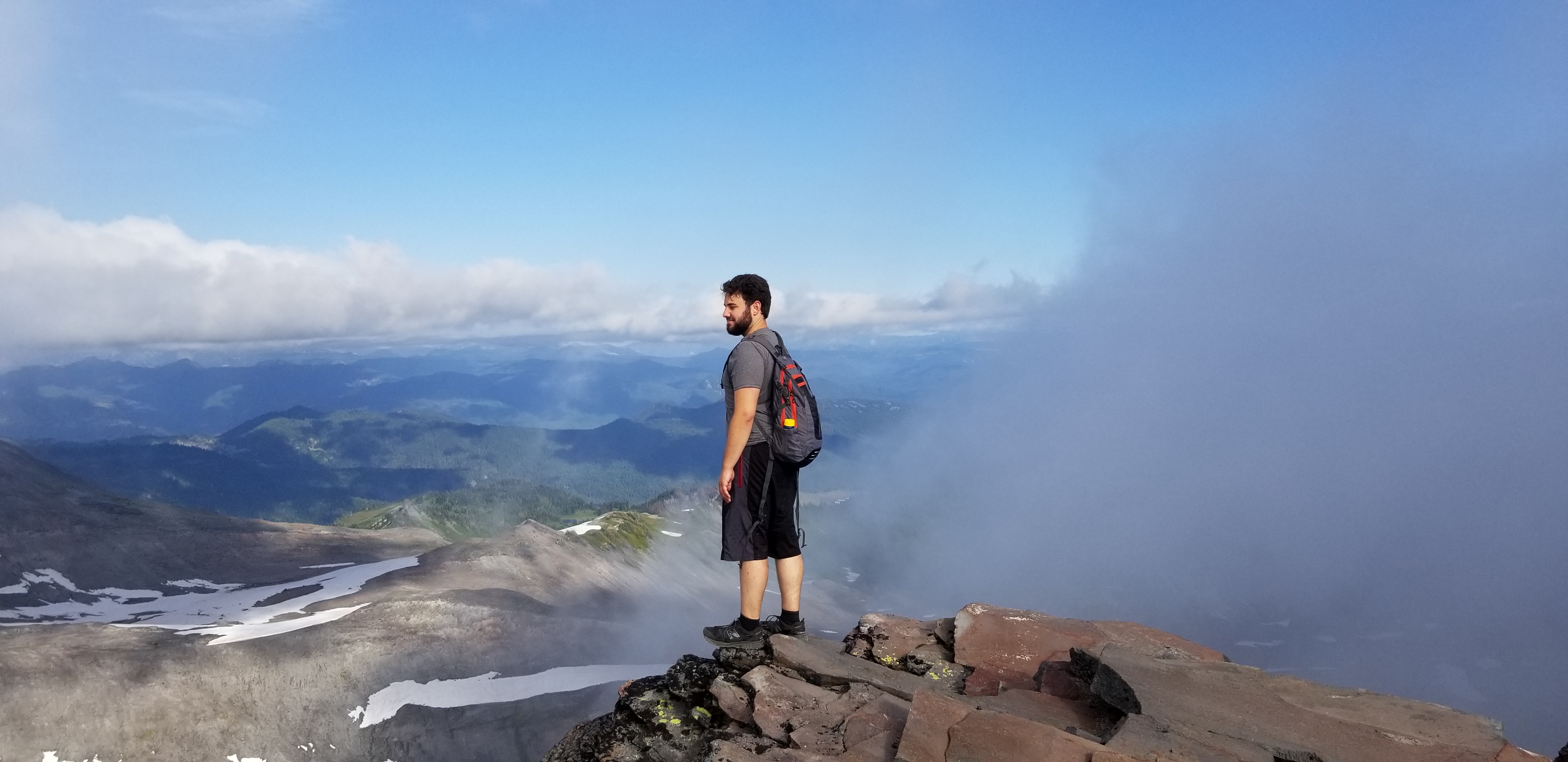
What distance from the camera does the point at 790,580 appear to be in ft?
43.9

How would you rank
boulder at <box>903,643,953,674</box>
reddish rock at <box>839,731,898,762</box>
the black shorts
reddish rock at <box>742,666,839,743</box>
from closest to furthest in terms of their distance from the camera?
reddish rock at <box>839,731,898,762</box> < reddish rock at <box>742,666,839,743</box> < the black shorts < boulder at <box>903,643,953,674</box>

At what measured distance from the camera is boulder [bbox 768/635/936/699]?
39.8ft

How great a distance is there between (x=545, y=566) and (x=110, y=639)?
61017 mm

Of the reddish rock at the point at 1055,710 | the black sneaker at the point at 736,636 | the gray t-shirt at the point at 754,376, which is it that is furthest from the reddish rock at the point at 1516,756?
the gray t-shirt at the point at 754,376

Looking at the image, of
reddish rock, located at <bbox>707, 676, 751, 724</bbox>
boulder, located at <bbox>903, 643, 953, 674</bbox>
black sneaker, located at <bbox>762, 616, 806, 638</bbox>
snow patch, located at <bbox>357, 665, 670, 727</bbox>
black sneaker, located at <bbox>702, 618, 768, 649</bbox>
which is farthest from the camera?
snow patch, located at <bbox>357, 665, 670, 727</bbox>

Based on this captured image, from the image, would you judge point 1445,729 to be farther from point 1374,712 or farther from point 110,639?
point 110,639

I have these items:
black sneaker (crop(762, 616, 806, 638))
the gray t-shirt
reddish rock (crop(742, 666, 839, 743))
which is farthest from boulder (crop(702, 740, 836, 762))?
the gray t-shirt

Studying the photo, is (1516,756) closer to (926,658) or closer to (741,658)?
(926,658)

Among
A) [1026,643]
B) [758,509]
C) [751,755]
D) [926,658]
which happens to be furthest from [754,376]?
[1026,643]

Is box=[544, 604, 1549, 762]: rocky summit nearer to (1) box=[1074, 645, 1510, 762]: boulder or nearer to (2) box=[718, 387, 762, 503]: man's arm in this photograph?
(1) box=[1074, 645, 1510, 762]: boulder

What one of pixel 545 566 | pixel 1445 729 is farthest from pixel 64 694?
pixel 1445 729

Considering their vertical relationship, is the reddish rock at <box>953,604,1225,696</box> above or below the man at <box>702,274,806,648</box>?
below

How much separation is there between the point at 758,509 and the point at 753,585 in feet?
4.41

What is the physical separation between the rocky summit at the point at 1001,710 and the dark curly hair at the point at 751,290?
5.42 meters
